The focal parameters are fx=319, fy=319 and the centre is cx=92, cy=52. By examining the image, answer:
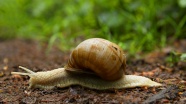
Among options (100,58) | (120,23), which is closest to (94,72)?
(100,58)

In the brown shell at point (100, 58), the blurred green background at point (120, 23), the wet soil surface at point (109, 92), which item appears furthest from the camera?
the blurred green background at point (120, 23)

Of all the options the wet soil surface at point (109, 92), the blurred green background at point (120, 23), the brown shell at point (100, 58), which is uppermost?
the blurred green background at point (120, 23)

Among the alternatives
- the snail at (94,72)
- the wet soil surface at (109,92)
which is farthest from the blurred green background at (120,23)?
the snail at (94,72)

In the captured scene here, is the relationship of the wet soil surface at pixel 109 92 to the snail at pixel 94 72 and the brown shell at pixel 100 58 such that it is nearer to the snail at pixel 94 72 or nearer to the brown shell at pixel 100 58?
the snail at pixel 94 72

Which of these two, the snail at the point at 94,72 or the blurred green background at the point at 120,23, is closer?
the snail at the point at 94,72

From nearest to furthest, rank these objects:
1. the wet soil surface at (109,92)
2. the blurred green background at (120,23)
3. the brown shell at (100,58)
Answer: the wet soil surface at (109,92) < the brown shell at (100,58) < the blurred green background at (120,23)

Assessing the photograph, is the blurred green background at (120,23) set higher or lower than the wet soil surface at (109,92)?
higher

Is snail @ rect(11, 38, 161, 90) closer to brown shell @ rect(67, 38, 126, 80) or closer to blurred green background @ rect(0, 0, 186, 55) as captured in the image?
brown shell @ rect(67, 38, 126, 80)

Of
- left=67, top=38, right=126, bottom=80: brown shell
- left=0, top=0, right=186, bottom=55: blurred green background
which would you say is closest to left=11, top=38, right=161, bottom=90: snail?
left=67, top=38, right=126, bottom=80: brown shell
